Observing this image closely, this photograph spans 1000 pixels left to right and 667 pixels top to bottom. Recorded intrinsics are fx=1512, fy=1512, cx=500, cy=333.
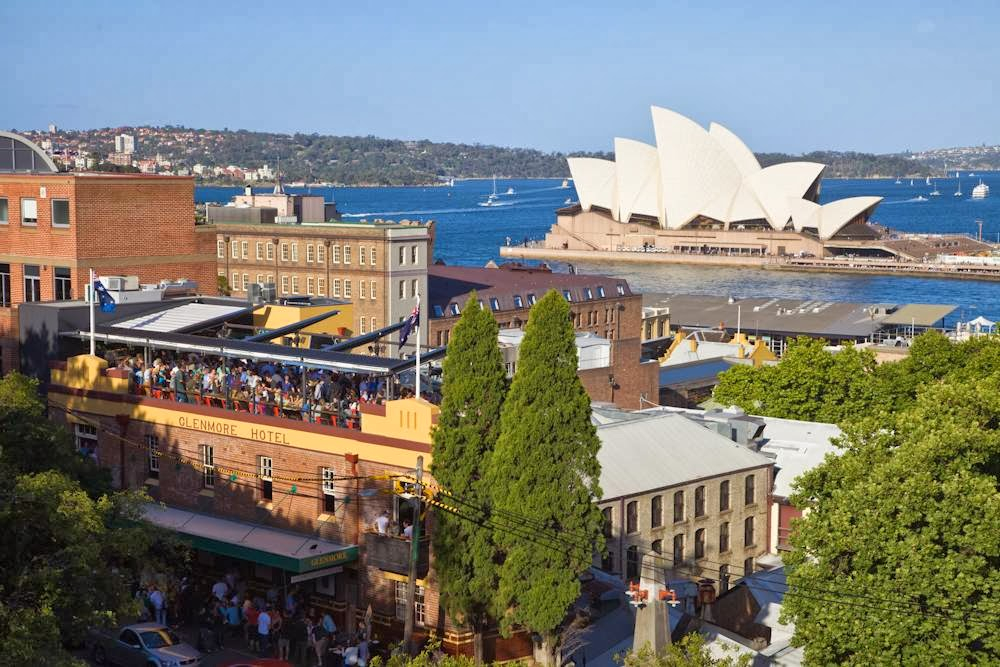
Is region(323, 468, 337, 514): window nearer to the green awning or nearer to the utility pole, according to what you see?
the green awning

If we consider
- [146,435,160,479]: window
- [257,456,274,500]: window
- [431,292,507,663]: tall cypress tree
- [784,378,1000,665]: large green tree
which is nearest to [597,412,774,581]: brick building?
[431,292,507,663]: tall cypress tree

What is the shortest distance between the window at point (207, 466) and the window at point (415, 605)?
4.99m

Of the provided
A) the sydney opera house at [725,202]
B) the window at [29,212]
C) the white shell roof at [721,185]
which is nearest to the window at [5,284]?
the window at [29,212]

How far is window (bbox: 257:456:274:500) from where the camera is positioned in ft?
90.2

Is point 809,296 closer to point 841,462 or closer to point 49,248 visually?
point 49,248

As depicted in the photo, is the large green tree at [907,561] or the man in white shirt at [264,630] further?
the man in white shirt at [264,630]

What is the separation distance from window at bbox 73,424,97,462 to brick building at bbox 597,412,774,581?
10.3m

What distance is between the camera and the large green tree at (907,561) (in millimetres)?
21016

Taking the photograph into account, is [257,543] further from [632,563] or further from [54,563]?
[54,563]

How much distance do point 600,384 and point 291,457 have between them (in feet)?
67.8

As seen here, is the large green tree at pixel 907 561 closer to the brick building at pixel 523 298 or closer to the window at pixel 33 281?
the window at pixel 33 281

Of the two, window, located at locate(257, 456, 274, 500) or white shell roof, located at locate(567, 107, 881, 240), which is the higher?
white shell roof, located at locate(567, 107, 881, 240)

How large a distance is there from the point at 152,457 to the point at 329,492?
15.7 ft

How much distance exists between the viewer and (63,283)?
37.4 meters
